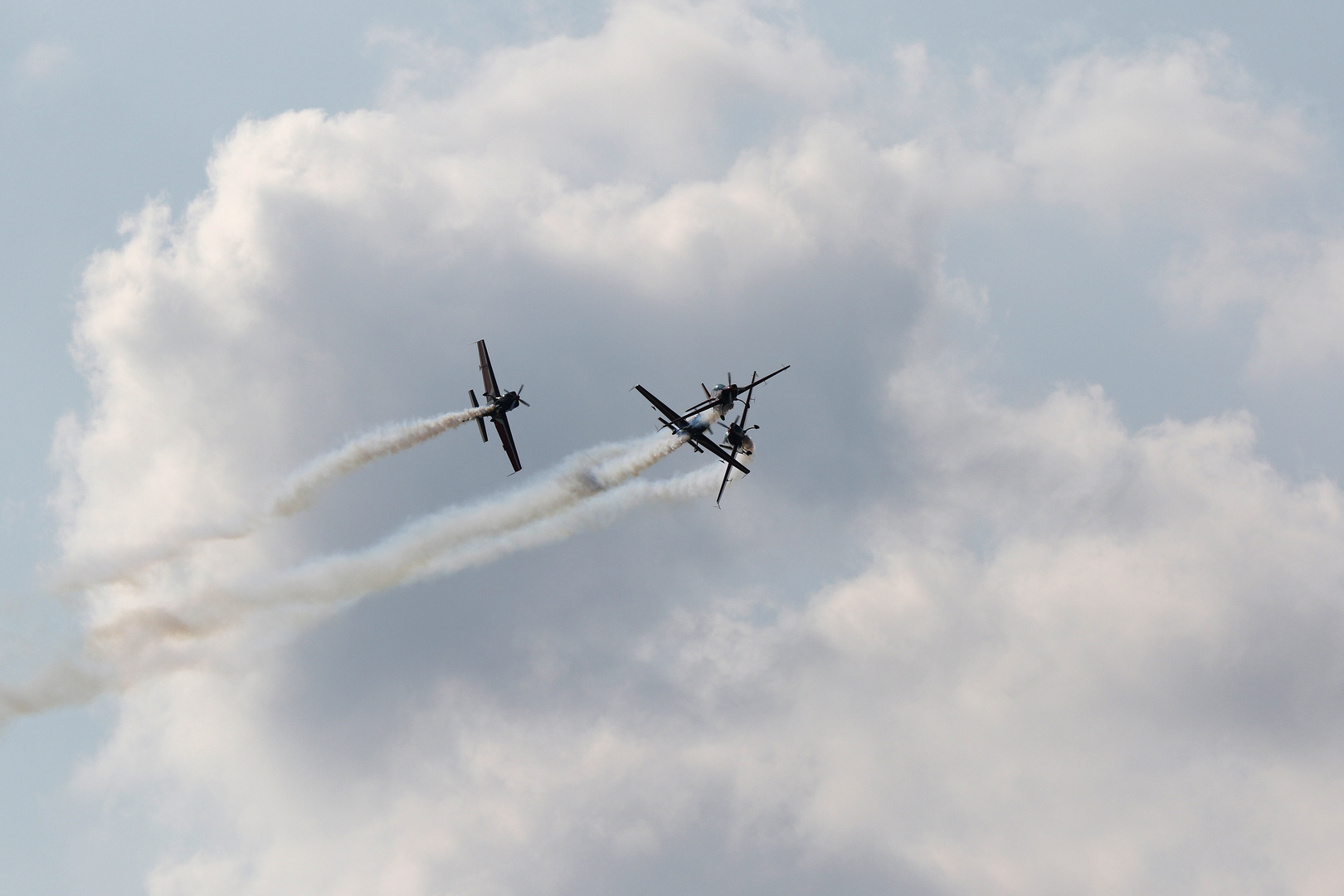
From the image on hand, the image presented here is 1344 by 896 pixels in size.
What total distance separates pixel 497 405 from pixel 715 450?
63.2ft

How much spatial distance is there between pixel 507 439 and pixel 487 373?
6061 mm

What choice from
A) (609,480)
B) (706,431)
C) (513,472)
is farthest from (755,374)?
(513,472)

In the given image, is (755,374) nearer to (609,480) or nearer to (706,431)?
(706,431)

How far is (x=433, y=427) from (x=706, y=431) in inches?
938

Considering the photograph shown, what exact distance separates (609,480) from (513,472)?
10259mm

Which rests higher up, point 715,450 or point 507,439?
point 507,439

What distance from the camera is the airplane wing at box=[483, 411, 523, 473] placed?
110 m

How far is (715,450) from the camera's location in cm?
10650

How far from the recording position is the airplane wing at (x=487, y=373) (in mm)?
111000

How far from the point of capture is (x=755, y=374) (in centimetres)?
10269

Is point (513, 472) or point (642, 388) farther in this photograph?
point (513, 472)

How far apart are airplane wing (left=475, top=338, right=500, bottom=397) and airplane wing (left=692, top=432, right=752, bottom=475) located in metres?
18.6

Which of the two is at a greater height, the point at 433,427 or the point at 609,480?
the point at 433,427

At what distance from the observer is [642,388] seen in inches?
4060
